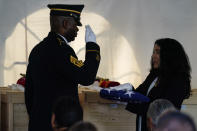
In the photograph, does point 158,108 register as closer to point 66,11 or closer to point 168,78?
point 168,78

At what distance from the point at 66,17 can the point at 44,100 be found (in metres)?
0.47

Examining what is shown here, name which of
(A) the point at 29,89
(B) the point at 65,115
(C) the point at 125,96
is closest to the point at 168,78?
(C) the point at 125,96

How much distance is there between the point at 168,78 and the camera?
254cm

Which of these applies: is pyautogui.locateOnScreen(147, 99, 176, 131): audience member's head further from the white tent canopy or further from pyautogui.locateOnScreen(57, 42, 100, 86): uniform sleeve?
the white tent canopy

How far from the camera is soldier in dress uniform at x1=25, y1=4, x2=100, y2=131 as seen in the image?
7.20 feet

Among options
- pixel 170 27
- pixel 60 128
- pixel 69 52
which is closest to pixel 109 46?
pixel 170 27

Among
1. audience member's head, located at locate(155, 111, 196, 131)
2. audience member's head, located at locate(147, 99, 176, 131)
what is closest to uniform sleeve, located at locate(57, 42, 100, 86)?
audience member's head, located at locate(147, 99, 176, 131)

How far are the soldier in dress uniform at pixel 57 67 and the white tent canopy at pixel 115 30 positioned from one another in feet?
4.84

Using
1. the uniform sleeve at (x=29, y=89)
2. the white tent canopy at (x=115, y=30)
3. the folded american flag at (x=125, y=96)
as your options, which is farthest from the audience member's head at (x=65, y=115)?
the white tent canopy at (x=115, y=30)

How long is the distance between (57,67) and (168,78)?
0.72m

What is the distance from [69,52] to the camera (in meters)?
2.25

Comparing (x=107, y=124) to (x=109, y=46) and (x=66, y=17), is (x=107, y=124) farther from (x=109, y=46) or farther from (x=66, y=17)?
(x=66, y=17)

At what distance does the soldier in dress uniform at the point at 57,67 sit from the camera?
86.4 inches

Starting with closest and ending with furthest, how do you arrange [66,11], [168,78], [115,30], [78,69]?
1. [78,69]
2. [66,11]
3. [168,78]
4. [115,30]
